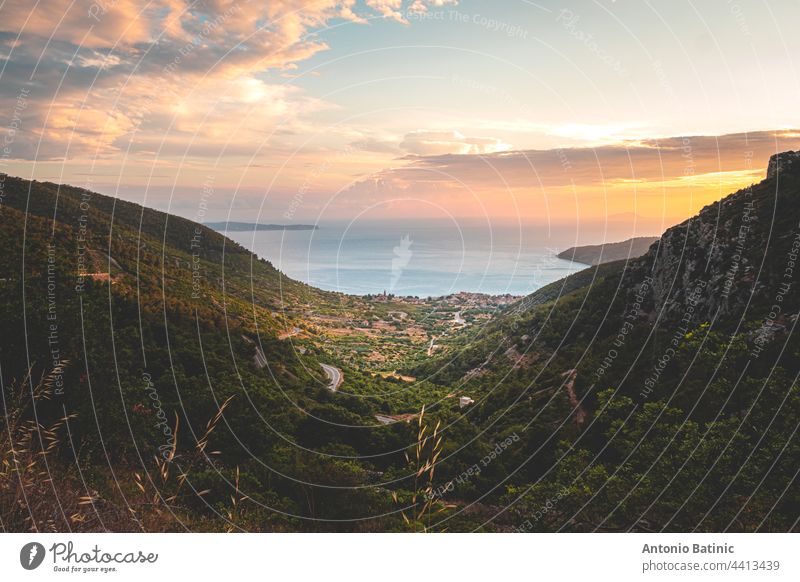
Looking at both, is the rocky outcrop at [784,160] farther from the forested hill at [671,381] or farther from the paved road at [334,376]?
the paved road at [334,376]

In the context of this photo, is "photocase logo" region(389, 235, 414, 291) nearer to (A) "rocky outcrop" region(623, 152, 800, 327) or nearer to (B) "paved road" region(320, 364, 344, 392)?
Answer: (B) "paved road" region(320, 364, 344, 392)

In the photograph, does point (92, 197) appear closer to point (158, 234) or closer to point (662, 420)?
point (158, 234)
